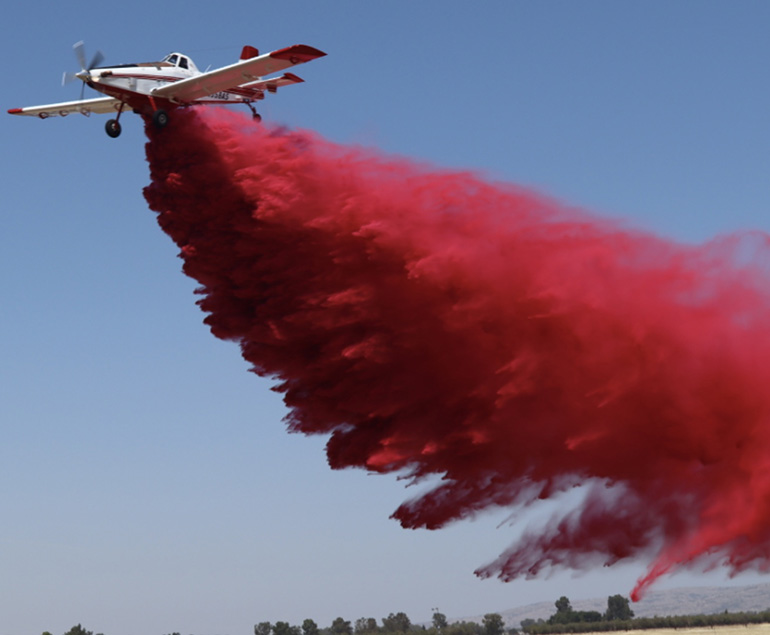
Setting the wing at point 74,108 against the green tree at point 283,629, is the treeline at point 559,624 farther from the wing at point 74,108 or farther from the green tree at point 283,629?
the wing at point 74,108

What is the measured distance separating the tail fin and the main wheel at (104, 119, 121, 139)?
14.1 feet

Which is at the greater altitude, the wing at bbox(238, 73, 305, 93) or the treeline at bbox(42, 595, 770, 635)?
the wing at bbox(238, 73, 305, 93)

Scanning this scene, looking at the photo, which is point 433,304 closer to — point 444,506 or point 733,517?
point 444,506

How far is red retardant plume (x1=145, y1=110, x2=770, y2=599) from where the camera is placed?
29438 mm

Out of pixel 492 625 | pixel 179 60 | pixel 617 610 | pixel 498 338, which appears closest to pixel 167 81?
pixel 179 60

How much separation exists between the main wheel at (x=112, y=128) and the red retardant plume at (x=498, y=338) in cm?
207

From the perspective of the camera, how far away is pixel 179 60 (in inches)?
1246

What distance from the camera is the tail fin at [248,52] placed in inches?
1210

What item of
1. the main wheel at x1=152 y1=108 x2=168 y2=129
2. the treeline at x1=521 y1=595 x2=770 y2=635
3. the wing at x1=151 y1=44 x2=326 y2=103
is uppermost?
the wing at x1=151 y1=44 x2=326 y2=103

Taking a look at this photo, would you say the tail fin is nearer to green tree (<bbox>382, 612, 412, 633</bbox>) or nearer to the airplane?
the airplane

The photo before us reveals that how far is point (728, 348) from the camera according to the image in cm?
2981

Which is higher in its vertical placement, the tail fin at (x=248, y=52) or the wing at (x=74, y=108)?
the wing at (x=74, y=108)

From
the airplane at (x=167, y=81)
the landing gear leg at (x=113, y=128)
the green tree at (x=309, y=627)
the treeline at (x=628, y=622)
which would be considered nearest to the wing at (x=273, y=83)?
the airplane at (x=167, y=81)

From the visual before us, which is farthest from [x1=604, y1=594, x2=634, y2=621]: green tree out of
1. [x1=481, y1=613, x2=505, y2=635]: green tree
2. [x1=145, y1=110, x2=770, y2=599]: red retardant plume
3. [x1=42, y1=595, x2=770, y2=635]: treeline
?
[x1=145, y1=110, x2=770, y2=599]: red retardant plume
